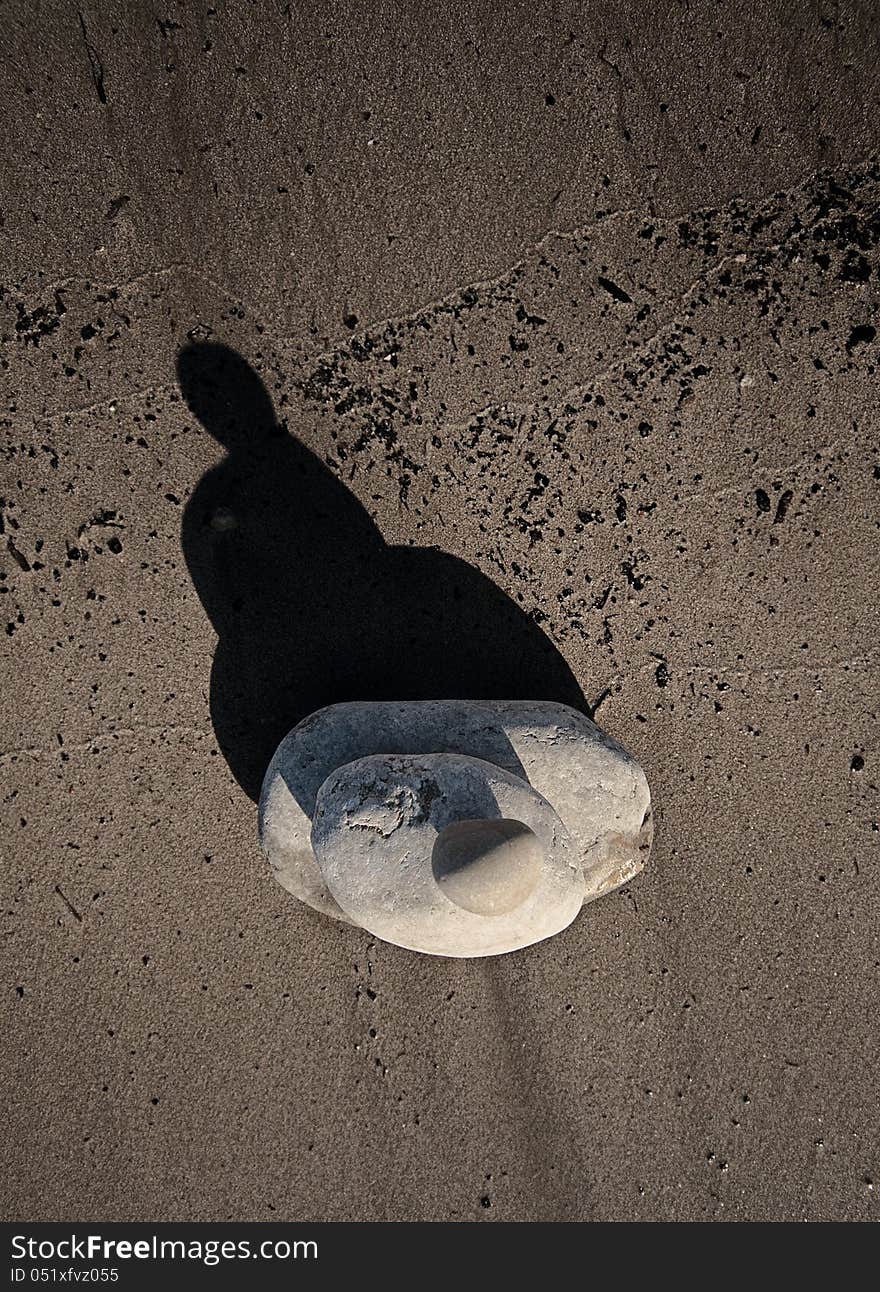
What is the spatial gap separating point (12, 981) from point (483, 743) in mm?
1735

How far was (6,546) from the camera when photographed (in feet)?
8.61

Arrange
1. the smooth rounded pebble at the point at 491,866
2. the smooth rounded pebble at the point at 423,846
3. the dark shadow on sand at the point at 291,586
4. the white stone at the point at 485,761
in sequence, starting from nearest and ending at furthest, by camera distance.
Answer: the smooth rounded pebble at the point at 491,866 → the smooth rounded pebble at the point at 423,846 → the white stone at the point at 485,761 → the dark shadow on sand at the point at 291,586

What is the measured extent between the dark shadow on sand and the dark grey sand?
0.01m

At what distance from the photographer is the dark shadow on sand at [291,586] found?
2.60m

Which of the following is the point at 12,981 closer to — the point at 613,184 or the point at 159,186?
the point at 159,186

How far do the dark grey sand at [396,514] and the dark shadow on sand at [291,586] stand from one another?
0.04ft

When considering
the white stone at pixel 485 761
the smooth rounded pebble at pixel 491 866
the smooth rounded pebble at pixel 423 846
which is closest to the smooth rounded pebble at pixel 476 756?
the white stone at pixel 485 761

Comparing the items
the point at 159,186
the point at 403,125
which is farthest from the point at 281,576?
the point at 403,125

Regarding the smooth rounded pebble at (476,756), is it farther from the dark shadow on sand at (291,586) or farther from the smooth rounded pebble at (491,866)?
the smooth rounded pebble at (491,866)

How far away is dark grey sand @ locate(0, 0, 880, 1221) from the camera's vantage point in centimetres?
261

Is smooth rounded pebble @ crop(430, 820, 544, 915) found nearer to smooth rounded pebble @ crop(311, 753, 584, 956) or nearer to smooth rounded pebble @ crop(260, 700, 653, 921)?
smooth rounded pebble @ crop(311, 753, 584, 956)

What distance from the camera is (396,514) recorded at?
2617 millimetres

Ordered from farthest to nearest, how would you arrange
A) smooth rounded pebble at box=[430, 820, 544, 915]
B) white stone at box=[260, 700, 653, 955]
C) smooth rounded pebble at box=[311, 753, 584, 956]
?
1. white stone at box=[260, 700, 653, 955]
2. smooth rounded pebble at box=[311, 753, 584, 956]
3. smooth rounded pebble at box=[430, 820, 544, 915]

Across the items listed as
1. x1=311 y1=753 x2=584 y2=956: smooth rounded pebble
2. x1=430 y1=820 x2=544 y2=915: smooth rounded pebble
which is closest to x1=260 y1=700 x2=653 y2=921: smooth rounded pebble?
x1=311 y1=753 x2=584 y2=956: smooth rounded pebble
